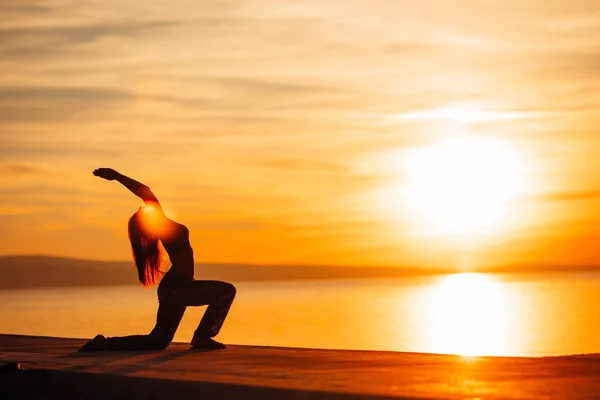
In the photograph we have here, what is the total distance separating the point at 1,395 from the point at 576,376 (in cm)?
509

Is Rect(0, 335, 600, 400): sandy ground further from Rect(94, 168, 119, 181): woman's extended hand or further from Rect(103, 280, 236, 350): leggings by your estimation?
Rect(94, 168, 119, 181): woman's extended hand

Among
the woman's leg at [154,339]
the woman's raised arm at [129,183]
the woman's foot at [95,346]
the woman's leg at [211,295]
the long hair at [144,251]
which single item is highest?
the woman's raised arm at [129,183]

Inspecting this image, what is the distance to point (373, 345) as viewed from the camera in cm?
5097

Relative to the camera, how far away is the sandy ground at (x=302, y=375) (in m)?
8.85

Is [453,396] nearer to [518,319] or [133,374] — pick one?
[133,374]

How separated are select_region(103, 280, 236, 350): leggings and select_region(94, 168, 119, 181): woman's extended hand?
1.55 m

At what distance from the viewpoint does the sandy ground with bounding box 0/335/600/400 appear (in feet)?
29.0

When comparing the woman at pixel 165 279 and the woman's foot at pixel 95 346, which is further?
the woman's foot at pixel 95 346

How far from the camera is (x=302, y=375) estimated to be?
33.4ft

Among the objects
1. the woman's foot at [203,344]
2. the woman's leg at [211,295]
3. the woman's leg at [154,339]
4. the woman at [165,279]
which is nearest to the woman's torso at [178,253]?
the woman at [165,279]

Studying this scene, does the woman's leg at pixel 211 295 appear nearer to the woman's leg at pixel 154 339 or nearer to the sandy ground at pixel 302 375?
the woman's leg at pixel 154 339

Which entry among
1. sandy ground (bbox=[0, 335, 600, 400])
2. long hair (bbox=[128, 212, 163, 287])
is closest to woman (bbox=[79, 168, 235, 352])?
long hair (bbox=[128, 212, 163, 287])

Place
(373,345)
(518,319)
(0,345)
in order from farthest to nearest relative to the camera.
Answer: (518,319) < (373,345) < (0,345)

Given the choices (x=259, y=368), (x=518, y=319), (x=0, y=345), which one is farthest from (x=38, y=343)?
(x=518, y=319)
